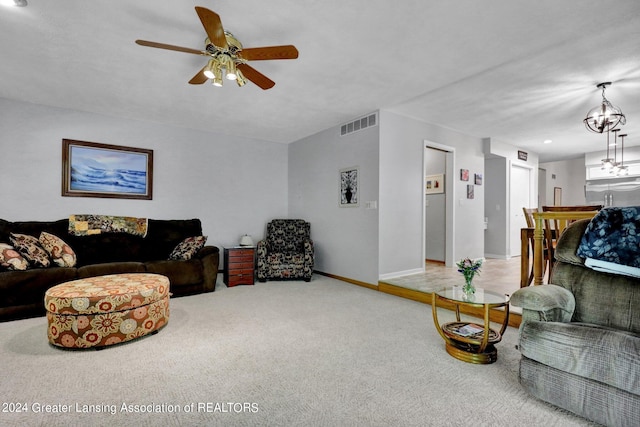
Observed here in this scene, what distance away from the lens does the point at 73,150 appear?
4348 millimetres

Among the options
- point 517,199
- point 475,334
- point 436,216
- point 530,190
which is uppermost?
point 530,190

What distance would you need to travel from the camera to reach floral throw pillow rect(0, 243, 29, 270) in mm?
3129

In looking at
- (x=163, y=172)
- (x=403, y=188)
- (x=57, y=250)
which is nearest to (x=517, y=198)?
(x=403, y=188)

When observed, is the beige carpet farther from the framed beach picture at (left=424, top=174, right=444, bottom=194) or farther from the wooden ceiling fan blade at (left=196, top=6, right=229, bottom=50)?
the framed beach picture at (left=424, top=174, right=444, bottom=194)

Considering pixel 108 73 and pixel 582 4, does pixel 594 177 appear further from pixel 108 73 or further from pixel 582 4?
pixel 108 73

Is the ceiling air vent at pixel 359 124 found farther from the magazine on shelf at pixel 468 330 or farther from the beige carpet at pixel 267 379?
the magazine on shelf at pixel 468 330

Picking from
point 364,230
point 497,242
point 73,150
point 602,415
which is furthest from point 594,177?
point 73,150

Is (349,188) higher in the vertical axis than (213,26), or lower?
lower

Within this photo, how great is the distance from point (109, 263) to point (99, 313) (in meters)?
1.60

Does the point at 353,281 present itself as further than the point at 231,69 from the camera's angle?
Yes

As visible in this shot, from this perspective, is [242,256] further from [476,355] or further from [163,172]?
[476,355]

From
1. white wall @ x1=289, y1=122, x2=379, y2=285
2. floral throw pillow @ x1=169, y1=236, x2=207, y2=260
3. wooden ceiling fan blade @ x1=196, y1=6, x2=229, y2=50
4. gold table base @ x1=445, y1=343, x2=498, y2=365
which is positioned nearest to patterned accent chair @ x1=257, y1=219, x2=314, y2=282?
white wall @ x1=289, y1=122, x2=379, y2=285

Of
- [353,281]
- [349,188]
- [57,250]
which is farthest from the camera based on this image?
[349,188]

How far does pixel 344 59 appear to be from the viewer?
9.63 ft
